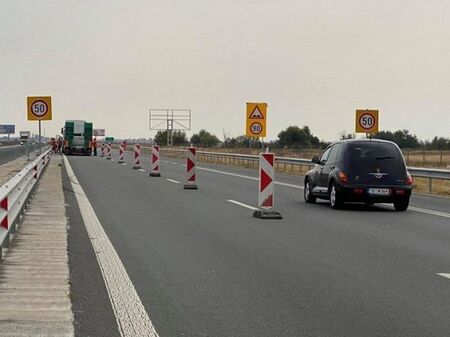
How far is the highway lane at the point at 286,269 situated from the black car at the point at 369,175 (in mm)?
560

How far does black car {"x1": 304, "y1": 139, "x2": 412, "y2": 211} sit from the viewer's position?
14.9 metres

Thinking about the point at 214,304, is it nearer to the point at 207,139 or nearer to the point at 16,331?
the point at 16,331

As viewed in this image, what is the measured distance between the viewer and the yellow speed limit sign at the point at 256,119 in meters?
31.0

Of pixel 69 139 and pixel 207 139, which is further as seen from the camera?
pixel 207 139

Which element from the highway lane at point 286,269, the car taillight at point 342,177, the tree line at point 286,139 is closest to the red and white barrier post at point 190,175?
the highway lane at point 286,269

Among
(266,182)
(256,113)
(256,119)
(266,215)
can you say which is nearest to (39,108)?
(256,113)

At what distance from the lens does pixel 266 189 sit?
43.2 feet

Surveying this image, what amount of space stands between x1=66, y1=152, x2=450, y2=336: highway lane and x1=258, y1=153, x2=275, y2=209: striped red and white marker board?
0.55 meters

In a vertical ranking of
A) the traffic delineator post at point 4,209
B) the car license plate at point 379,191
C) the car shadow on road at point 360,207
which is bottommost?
the car shadow on road at point 360,207

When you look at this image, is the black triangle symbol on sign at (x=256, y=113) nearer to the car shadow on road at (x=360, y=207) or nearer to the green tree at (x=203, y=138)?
the car shadow on road at (x=360, y=207)

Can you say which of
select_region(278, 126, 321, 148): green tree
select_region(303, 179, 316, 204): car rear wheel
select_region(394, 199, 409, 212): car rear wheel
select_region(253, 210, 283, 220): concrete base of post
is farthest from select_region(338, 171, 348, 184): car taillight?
select_region(278, 126, 321, 148): green tree

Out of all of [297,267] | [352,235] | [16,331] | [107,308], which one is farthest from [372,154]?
[16,331]

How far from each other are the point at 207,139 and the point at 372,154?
13157 centimetres

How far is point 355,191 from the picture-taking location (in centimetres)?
1481
